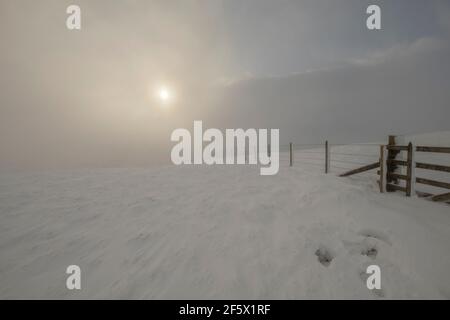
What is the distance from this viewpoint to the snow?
2.51m

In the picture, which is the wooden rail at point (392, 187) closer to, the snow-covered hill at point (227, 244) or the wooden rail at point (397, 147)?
the snow-covered hill at point (227, 244)

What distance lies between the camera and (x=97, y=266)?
9.70ft

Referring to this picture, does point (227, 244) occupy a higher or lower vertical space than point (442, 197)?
lower

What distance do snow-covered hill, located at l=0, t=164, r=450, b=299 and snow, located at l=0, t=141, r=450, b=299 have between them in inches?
0.7

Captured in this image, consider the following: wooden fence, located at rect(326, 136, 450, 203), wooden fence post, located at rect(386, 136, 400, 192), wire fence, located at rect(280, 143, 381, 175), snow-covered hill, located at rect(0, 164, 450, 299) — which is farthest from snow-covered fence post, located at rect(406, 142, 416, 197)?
wire fence, located at rect(280, 143, 381, 175)

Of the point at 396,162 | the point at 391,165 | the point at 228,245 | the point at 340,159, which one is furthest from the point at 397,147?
the point at 340,159

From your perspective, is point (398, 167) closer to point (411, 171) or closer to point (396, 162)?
point (396, 162)

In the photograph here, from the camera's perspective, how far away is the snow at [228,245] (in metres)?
2.51

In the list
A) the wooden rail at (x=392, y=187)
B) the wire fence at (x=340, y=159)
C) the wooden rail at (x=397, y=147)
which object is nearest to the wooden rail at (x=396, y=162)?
the wooden rail at (x=397, y=147)

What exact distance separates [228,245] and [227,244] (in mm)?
32

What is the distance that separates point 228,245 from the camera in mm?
3309

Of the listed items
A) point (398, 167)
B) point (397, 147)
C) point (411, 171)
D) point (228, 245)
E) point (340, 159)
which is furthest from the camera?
point (340, 159)

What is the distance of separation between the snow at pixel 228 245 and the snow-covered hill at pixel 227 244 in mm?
18
